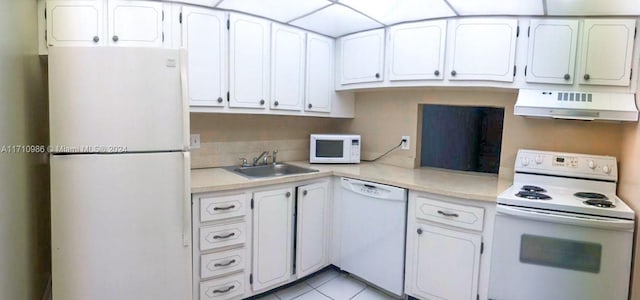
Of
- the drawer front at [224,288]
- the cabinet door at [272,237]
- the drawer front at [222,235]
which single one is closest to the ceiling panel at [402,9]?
the cabinet door at [272,237]

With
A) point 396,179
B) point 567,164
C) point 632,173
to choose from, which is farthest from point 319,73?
point 632,173

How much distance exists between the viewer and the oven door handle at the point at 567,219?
61.7 inches

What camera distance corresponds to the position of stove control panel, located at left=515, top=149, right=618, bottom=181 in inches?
78.7

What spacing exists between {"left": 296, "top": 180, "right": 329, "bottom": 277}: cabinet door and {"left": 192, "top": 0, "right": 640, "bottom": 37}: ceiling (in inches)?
48.4

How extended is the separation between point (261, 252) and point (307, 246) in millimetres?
387

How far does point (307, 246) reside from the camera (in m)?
2.41

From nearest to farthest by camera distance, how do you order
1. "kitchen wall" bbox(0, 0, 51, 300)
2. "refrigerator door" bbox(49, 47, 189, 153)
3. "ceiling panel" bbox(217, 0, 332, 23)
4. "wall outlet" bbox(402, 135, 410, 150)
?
"kitchen wall" bbox(0, 0, 51, 300) < "refrigerator door" bbox(49, 47, 189, 153) < "ceiling panel" bbox(217, 0, 332, 23) < "wall outlet" bbox(402, 135, 410, 150)

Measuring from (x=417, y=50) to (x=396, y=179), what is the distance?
37.6 inches

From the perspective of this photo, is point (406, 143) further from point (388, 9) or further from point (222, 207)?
point (222, 207)

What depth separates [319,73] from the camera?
2.80 metres

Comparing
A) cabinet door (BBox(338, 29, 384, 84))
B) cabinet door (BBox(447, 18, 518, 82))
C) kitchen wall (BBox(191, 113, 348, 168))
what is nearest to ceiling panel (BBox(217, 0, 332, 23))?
cabinet door (BBox(338, 29, 384, 84))

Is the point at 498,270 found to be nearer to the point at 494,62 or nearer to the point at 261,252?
the point at 494,62

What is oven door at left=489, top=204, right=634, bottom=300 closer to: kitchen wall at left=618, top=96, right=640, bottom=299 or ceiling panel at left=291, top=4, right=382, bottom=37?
kitchen wall at left=618, top=96, right=640, bottom=299

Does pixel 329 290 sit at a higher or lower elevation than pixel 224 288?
lower
